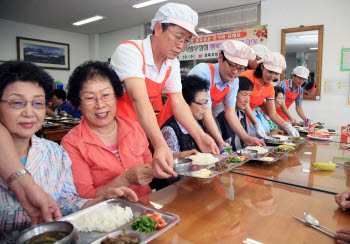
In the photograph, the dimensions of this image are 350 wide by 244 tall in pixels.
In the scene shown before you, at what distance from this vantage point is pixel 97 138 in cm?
158

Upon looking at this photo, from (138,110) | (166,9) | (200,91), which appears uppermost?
(166,9)

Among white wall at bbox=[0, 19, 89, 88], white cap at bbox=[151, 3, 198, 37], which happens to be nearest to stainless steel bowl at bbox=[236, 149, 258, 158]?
white cap at bbox=[151, 3, 198, 37]

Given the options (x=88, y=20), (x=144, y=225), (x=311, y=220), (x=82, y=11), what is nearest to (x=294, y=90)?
(x=311, y=220)

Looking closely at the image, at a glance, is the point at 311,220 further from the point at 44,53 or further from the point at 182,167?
the point at 44,53

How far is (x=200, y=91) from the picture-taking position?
94.7 inches

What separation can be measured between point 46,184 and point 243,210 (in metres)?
1.03

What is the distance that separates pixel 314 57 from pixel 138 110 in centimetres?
547

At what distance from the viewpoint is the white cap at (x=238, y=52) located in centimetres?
258

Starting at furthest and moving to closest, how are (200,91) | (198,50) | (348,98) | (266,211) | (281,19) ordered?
1. (198,50)
2. (281,19)
3. (348,98)
4. (200,91)
5. (266,211)

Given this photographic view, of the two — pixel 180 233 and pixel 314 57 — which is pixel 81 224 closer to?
pixel 180 233

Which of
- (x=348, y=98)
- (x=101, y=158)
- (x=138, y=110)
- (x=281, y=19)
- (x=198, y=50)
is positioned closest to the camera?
(x=101, y=158)

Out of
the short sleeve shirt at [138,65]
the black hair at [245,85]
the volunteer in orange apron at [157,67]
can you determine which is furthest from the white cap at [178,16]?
the black hair at [245,85]

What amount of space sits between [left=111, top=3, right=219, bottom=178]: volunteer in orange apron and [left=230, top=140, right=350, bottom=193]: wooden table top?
415 millimetres

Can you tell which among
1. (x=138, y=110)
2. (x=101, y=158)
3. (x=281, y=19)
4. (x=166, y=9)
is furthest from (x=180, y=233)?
(x=281, y=19)
